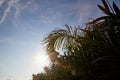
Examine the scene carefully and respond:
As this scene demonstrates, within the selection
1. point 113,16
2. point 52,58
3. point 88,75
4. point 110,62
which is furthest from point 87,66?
point 52,58

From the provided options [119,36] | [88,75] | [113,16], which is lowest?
[88,75]

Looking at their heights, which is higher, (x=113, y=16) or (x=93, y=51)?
(x=113, y=16)

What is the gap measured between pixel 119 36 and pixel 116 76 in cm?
54

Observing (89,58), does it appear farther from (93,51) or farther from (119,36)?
(119,36)

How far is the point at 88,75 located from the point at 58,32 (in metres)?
2.65

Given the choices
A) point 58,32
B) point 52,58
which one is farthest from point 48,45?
point 52,58

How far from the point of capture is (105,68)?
2.24 m

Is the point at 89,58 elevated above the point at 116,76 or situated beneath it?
elevated above

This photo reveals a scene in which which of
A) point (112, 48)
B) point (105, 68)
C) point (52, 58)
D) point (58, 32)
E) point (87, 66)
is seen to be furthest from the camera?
point (52, 58)

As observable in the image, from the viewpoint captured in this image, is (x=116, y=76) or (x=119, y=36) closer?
(x=116, y=76)

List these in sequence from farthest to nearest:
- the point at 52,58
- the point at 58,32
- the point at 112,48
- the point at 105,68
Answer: the point at 52,58
the point at 58,32
the point at 105,68
the point at 112,48

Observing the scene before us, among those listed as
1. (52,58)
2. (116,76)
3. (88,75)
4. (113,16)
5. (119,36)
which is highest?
(52,58)

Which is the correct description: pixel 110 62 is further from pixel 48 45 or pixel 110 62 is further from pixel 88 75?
pixel 48 45

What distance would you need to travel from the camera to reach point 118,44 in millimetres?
2025
